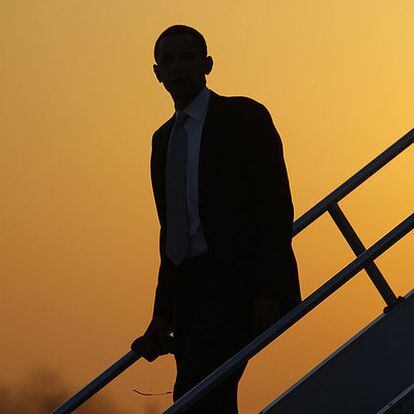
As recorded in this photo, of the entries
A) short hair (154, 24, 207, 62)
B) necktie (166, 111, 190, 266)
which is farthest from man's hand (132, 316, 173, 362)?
short hair (154, 24, 207, 62)

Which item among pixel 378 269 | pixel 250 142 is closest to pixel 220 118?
pixel 250 142

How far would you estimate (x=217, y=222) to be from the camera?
605 centimetres

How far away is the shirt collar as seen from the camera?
6.14 metres

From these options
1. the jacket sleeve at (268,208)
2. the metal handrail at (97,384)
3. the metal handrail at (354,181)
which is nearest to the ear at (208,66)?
the jacket sleeve at (268,208)

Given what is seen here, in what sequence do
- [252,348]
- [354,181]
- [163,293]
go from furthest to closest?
1. [354,181]
2. [163,293]
3. [252,348]

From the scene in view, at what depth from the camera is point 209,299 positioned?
6012 millimetres

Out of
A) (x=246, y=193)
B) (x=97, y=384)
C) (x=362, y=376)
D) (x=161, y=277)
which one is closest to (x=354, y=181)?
(x=362, y=376)

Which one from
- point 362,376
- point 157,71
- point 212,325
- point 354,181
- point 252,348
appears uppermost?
point 157,71

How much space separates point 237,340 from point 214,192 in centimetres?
57

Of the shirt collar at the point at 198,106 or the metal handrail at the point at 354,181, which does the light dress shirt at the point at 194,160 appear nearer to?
the shirt collar at the point at 198,106

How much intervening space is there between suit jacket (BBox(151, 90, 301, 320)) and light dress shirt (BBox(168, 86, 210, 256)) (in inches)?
1.0

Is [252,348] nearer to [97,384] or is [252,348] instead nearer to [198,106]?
[198,106]

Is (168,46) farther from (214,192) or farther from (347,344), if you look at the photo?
(347,344)

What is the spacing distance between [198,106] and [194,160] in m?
0.21
